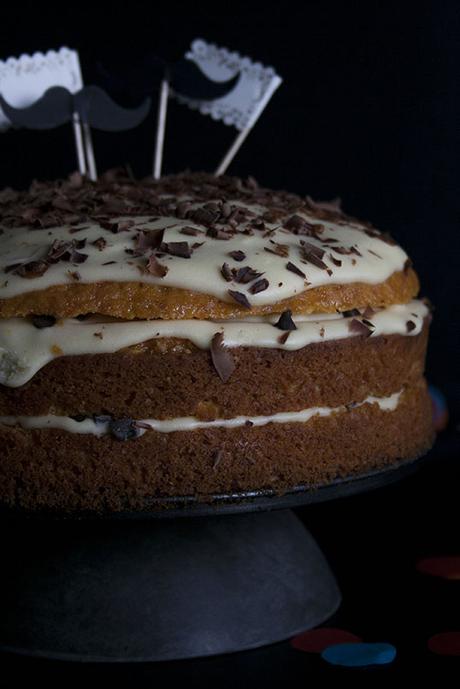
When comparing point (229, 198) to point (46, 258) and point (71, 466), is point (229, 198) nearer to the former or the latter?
point (46, 258)

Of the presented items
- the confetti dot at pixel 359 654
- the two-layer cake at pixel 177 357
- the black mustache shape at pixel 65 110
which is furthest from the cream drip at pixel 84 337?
the black mustache shape at pixel 65 110

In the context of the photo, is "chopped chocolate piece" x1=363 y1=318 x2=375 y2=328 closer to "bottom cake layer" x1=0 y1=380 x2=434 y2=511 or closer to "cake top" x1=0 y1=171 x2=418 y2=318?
"cake top" x1=0 y1=171 x2=418 y2=318

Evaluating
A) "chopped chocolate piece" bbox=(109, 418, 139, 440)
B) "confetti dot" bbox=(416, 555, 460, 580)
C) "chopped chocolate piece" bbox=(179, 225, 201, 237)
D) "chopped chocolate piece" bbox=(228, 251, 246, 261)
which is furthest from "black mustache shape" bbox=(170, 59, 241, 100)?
"confetti dot" bbox=(416, 555, 460, 580)

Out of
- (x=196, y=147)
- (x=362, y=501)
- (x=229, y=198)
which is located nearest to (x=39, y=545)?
(x=229, y=198)

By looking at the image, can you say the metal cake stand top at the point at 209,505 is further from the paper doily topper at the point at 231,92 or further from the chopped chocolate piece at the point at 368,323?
the paper doily topper at the point at 231,92

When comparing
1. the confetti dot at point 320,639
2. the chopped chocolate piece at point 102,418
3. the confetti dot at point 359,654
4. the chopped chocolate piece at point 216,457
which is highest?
the chopped chocolate piece at point 102,418

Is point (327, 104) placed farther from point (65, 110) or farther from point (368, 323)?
point (368, 323)
